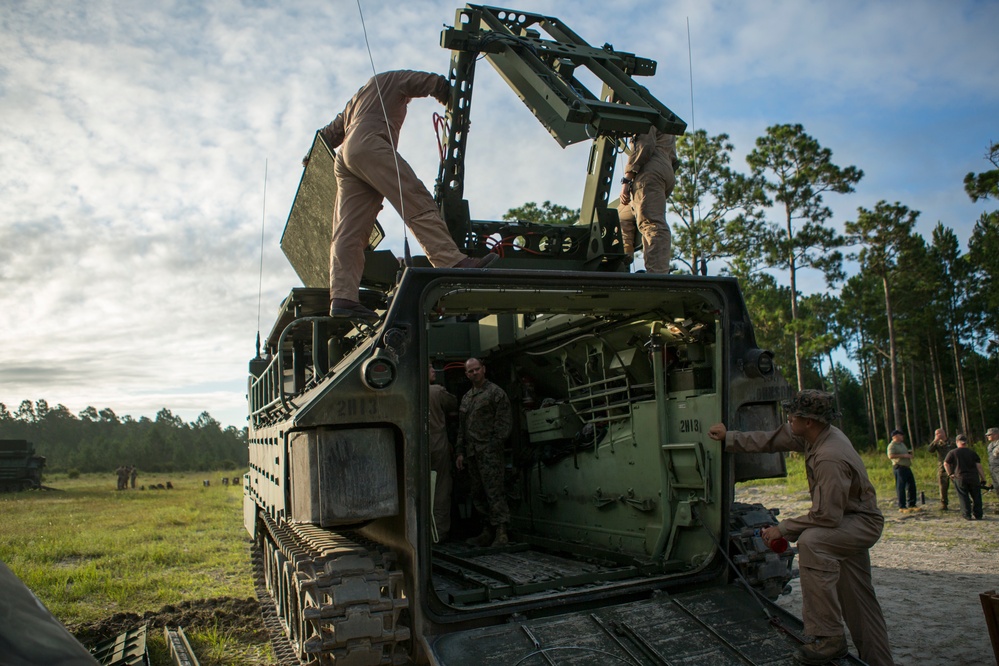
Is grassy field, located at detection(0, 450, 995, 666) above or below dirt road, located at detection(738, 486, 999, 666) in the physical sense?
above

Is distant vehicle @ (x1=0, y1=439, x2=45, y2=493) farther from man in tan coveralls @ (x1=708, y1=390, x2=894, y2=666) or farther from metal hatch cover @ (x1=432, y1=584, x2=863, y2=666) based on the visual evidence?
man in tan coveralls @ (x1=708, y1=390, x2=894, y2=666)

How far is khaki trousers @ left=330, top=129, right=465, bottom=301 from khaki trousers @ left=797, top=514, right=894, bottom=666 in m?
2.64

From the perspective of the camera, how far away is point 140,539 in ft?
46.2

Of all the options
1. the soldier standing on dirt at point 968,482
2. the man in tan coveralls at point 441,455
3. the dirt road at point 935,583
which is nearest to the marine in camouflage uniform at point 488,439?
the man in tan coveralls at point 441,455

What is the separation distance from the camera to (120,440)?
68312 millimetres

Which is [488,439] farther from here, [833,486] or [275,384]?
[833,486]

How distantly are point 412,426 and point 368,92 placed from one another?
95.1 inches

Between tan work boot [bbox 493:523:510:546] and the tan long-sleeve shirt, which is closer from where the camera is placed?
the tan long-sleeve shirt

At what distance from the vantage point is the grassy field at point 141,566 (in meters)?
7.37

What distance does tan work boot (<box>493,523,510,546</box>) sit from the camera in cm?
669

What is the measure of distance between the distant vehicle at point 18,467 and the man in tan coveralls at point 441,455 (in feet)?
93.4

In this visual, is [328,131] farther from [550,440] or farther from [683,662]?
[683,662]

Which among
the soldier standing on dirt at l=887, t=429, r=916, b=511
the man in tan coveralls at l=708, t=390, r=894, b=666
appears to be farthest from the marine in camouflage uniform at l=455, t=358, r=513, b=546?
the soldier standing on dirt at l=887, t=429, r=916, b=511

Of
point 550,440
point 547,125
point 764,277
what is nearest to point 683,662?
point 550,440
